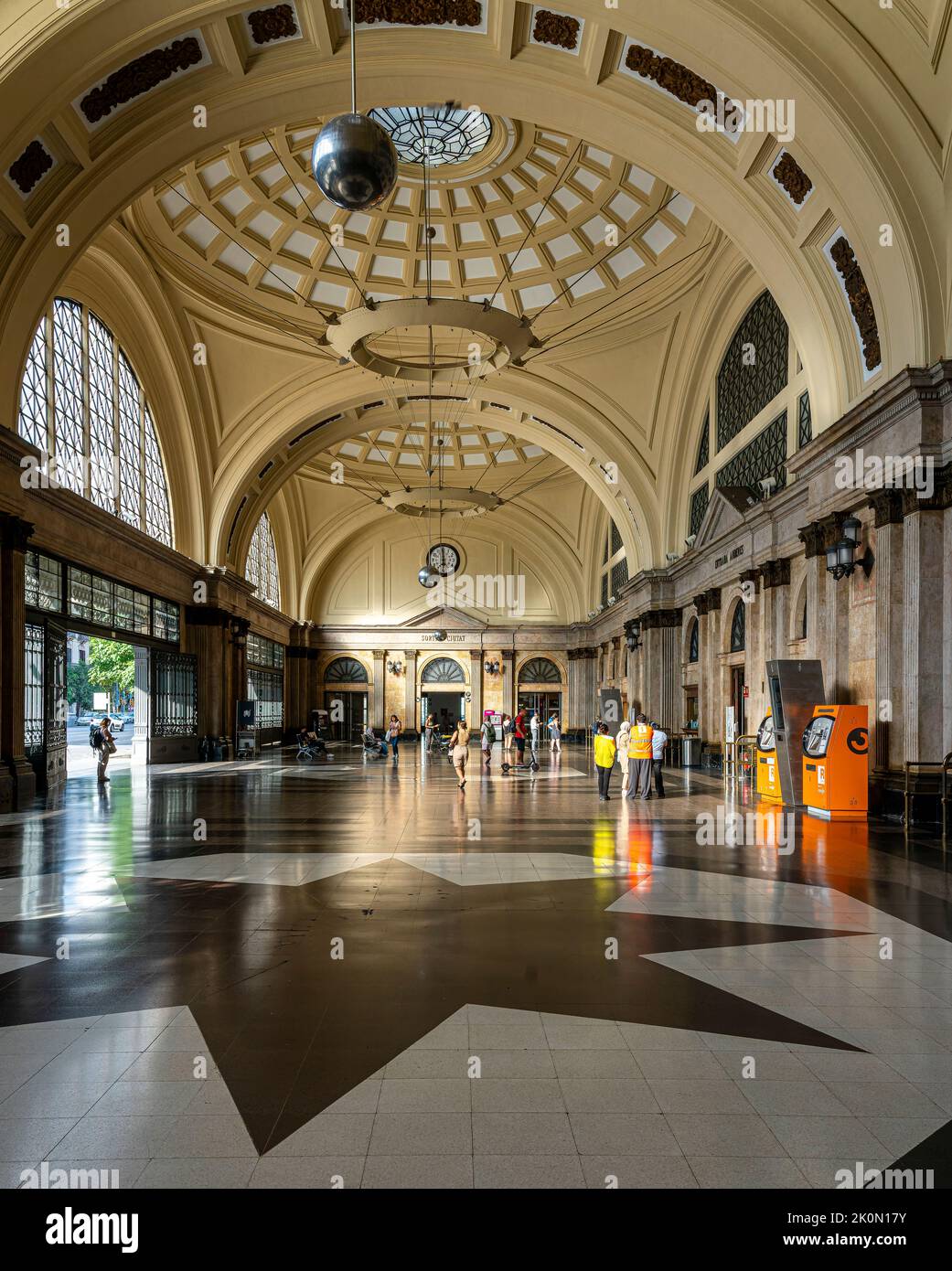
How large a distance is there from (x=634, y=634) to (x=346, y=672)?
19.0 m

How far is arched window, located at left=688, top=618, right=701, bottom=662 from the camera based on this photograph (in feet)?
77.8

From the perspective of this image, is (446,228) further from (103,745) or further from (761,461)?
(103,745)

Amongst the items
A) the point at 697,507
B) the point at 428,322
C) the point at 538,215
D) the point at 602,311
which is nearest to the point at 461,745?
the point at 428,322

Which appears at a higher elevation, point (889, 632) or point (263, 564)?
point (263, 564)

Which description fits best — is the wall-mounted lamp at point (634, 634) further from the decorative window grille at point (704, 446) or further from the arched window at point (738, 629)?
the arched window at point (738, 629)

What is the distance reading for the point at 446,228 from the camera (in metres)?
20.0

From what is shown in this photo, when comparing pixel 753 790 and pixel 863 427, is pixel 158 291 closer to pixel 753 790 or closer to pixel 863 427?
pixel 863 427

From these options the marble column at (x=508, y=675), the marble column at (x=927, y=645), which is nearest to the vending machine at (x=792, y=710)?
the marble column at (x=927, y=645)

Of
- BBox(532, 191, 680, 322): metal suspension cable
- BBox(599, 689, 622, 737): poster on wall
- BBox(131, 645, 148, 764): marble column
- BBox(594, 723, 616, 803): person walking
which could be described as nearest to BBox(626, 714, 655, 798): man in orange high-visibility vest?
BBox(594, 723, 616, 803): person walking

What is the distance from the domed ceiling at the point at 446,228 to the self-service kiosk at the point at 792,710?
412 inches

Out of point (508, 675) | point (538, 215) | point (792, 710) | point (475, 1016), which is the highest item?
point (538, 215)

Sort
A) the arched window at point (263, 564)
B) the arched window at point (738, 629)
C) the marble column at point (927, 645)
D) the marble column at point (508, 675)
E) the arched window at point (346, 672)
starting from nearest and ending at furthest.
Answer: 1. the marble column at point (927, 645)
2. the arched window at point (738, 629)
3. the arched window at point (263, 564)
4. the arched window at point (346, 672)
5. the marble column at point (508, 675)

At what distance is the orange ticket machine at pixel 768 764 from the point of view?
12930 millimetres
